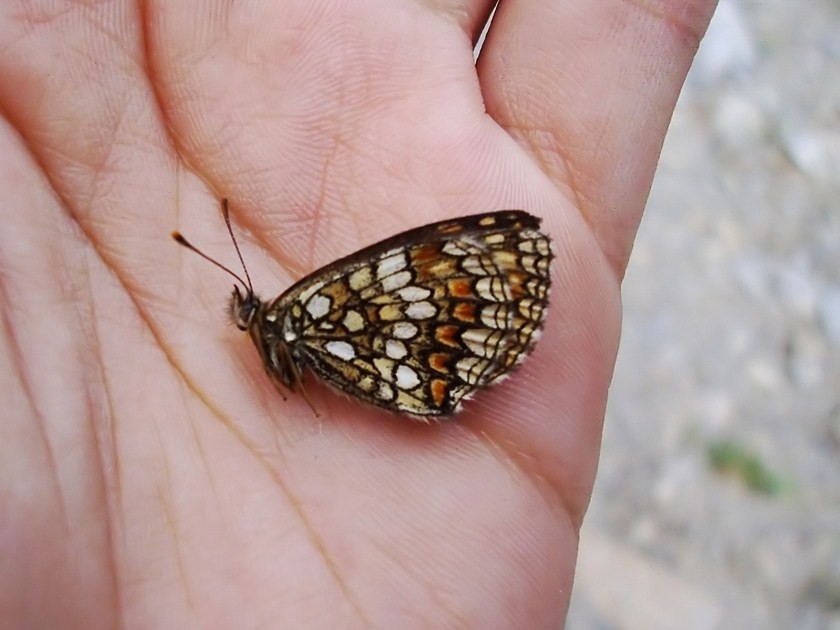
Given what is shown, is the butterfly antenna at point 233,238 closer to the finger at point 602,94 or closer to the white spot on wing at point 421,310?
the white spot on wing at point 421,310

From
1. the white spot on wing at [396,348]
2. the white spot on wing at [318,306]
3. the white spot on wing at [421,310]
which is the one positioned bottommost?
the white spot on wing at [396,348]

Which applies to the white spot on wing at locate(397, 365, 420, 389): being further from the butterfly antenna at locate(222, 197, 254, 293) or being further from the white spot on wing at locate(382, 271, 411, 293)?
the butterfly antenna at locate(222, 197, 254, 293)

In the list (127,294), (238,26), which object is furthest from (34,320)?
(238,26)

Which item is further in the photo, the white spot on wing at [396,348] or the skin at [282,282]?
the white spot on wing at [396,348]

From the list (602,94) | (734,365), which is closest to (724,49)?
(734,365)

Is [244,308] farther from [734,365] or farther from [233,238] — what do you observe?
[734,365]

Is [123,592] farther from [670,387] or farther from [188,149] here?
[670,387]

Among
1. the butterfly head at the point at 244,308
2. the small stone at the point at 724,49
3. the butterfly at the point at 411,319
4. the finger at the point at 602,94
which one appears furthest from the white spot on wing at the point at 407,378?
the small stone at the point at 724,49

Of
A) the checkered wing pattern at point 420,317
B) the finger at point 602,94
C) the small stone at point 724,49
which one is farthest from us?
the small stone at point 724,49
